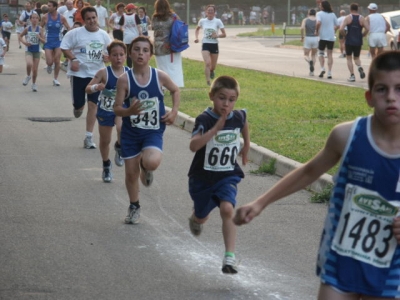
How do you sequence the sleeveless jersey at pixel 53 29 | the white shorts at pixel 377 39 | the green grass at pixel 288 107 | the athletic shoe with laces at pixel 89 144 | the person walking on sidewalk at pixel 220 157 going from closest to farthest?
the person walking on sidewalk at pixel 220 157 → the green grass at pixel 288 107 → the athletic shoe with laces at pixel 89 144 → the sleeveless jersey at pixel 53 29 → the white shorts at pixel 377 39

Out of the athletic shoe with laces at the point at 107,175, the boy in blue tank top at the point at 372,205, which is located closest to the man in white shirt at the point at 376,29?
the athletic shoe with laces at the point at 107,175

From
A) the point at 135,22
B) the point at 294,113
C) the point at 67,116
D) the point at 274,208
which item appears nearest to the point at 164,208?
the point at 274,208

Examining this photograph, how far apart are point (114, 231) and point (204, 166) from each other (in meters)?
1.59

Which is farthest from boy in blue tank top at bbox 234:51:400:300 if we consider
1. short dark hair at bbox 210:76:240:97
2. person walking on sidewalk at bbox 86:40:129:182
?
person walking on sidewalk at bbox 86:40:129:182

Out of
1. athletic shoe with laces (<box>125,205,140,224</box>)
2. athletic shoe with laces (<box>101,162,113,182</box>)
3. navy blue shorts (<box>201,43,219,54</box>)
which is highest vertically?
navy blue shorts (<box>201,43,219,54</box>)

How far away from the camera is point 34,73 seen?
2172 centimetres

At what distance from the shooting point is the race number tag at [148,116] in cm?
855

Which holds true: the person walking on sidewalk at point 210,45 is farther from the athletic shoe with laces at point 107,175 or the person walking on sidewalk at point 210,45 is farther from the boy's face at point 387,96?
the boy's face at point 387,96

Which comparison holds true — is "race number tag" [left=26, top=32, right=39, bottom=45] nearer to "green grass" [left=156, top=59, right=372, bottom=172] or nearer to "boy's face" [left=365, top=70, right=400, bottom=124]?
"green grass" [left=156, top=59, right=372, bottom=172]

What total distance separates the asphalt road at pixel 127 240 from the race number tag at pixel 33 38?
922 cm

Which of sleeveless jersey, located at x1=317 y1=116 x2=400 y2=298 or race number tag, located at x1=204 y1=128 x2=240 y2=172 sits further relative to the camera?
race number tag, located at x1=204 y1=128 x2=240 y2=172

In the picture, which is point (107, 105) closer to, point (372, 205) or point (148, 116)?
point (148, 116)

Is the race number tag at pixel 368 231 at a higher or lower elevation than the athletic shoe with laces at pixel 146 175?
higher

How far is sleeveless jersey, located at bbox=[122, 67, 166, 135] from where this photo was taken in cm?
855
